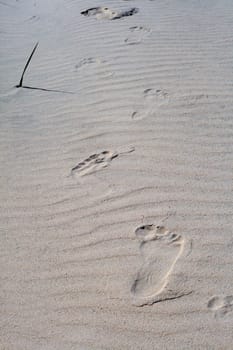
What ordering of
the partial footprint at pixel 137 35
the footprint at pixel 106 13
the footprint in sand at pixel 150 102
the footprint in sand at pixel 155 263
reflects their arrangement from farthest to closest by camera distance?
1. the footprint at pixel 106 13
2. the partial footprint at pixel 137 35
3. the footprint in sand at pixel 150 102
4. the footprint in sand at pixel 155 263

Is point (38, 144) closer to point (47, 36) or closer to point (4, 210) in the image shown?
point (4, 210)

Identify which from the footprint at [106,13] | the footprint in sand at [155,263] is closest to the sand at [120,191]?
the footprint in sand at [155,263]

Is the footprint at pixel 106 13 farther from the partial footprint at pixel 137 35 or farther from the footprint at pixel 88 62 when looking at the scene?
the footprint at pixel 88 62

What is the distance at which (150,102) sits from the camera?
376cm

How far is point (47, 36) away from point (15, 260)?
10.8 ft

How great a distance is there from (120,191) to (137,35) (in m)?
2.50

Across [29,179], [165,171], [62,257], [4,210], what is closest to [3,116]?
[29,179]

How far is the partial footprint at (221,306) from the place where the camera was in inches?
82.9

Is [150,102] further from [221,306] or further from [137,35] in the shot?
[221,306]

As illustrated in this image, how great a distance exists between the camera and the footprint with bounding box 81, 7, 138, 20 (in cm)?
554

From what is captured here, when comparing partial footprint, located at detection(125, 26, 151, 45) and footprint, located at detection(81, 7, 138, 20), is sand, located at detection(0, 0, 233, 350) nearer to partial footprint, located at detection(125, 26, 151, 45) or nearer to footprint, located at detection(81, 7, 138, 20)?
partial footprint, located at detection(125, 26, 151, 45)

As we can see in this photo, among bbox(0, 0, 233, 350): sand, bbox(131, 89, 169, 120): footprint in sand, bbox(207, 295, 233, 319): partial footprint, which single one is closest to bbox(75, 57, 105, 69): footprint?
bbox(0, 0, 233, 350): sand

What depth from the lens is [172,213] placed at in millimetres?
2691

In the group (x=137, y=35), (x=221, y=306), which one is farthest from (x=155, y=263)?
(x=137, y=35)
